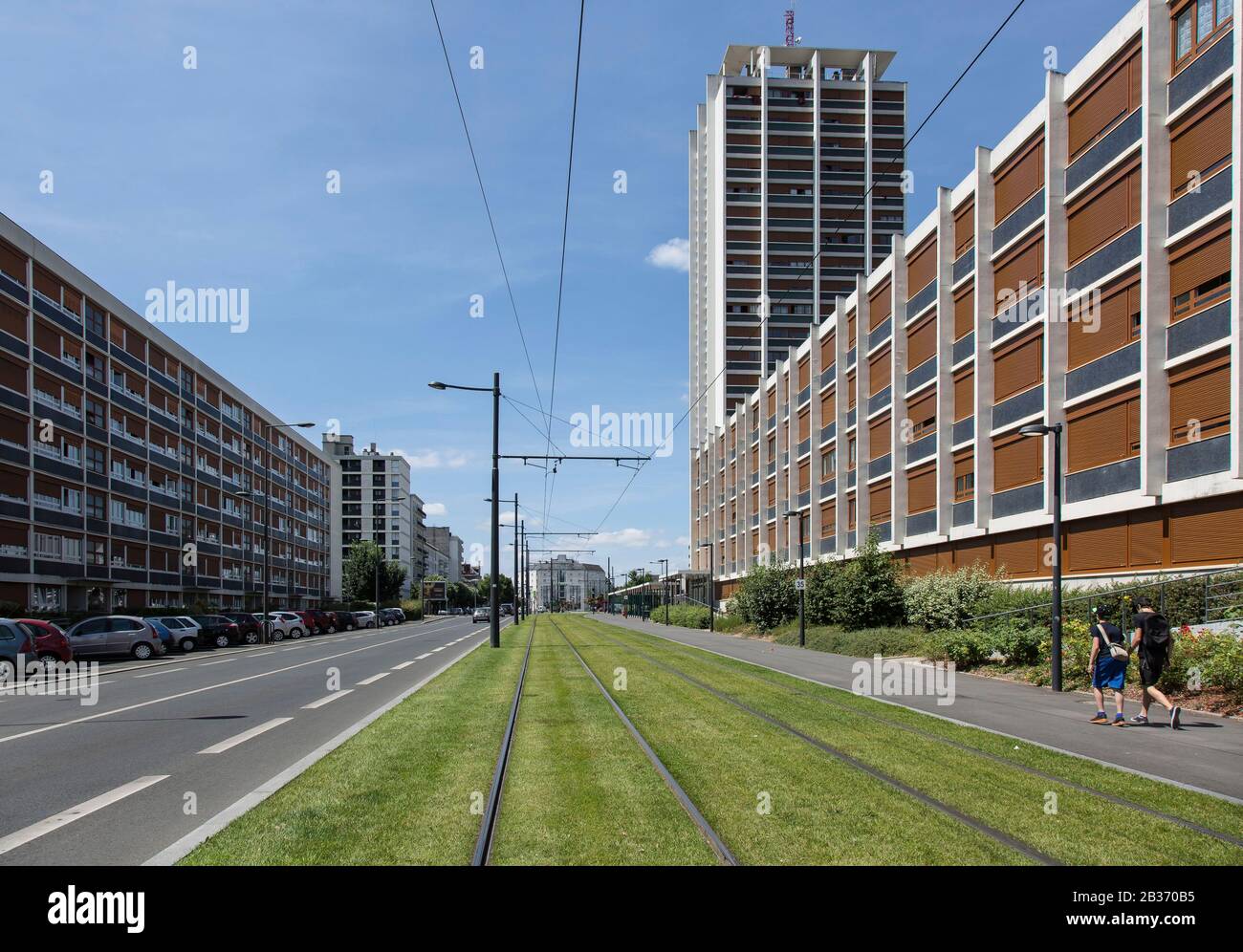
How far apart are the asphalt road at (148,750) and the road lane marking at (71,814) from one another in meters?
0.01

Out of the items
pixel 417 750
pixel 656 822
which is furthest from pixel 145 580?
pixel 656 822

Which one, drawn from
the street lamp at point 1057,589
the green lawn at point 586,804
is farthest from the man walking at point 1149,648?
the green lawn at point 586,804

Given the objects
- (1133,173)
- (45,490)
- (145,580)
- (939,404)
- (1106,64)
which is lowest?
(145,580)

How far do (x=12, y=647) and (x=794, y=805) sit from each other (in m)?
23.2

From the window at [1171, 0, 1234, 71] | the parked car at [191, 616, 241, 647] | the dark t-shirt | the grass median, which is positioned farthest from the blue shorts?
the parked car at [191, 616, 241, 647]

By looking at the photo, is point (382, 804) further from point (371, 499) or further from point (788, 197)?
point (371, 499)

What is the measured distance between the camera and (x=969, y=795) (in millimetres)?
7832

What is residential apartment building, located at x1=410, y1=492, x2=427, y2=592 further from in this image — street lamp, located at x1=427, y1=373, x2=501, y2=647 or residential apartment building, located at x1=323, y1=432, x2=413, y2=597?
street lamp, located at x1=427, y1=373, x2=501, y2=647

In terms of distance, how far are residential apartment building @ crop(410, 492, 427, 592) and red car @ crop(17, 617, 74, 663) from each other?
422 feet

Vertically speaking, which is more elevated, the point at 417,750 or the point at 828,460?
the point at 828,460

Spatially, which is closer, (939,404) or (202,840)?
(202,840)

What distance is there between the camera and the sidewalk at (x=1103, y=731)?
9422mm
